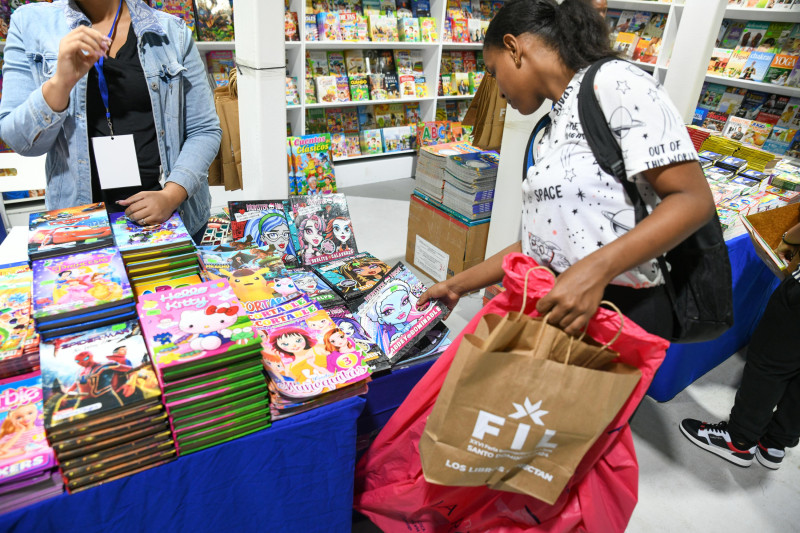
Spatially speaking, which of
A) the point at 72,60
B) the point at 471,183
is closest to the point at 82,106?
the point at 72,60

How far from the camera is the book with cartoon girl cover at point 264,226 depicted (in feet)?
5.87

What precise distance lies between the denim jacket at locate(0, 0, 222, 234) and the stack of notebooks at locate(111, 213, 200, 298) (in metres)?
0.23

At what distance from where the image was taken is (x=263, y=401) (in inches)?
43.0

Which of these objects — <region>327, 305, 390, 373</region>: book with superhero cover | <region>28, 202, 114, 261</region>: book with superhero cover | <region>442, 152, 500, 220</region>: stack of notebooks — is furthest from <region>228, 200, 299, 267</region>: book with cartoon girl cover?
<region>442, 152, 500, 220</region>: stack of notebooks

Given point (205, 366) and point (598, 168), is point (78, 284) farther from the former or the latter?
point (598, 168)

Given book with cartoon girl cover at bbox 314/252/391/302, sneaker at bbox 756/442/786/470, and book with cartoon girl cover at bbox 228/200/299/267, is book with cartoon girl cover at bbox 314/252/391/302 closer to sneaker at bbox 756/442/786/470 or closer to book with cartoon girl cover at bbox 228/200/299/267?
book with cartoon girl cover at bbox 228/200/299/267

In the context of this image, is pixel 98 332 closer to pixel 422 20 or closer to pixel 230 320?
pixel 230 320

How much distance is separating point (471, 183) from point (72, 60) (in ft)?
7.15

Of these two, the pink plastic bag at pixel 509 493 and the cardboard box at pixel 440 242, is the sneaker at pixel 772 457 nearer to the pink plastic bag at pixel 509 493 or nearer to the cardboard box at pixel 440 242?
the pink plastic bag at pixel 509 493

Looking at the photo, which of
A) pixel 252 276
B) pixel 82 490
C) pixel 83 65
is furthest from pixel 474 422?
pixel 83 65

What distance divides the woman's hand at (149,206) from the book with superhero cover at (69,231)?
0.07 m

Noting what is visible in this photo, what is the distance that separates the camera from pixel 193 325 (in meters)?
1.04

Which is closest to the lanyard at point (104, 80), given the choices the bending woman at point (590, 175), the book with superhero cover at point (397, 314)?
the book with superhero cover at point (397, 314)

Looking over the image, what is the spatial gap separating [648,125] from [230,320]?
902 millimetres
